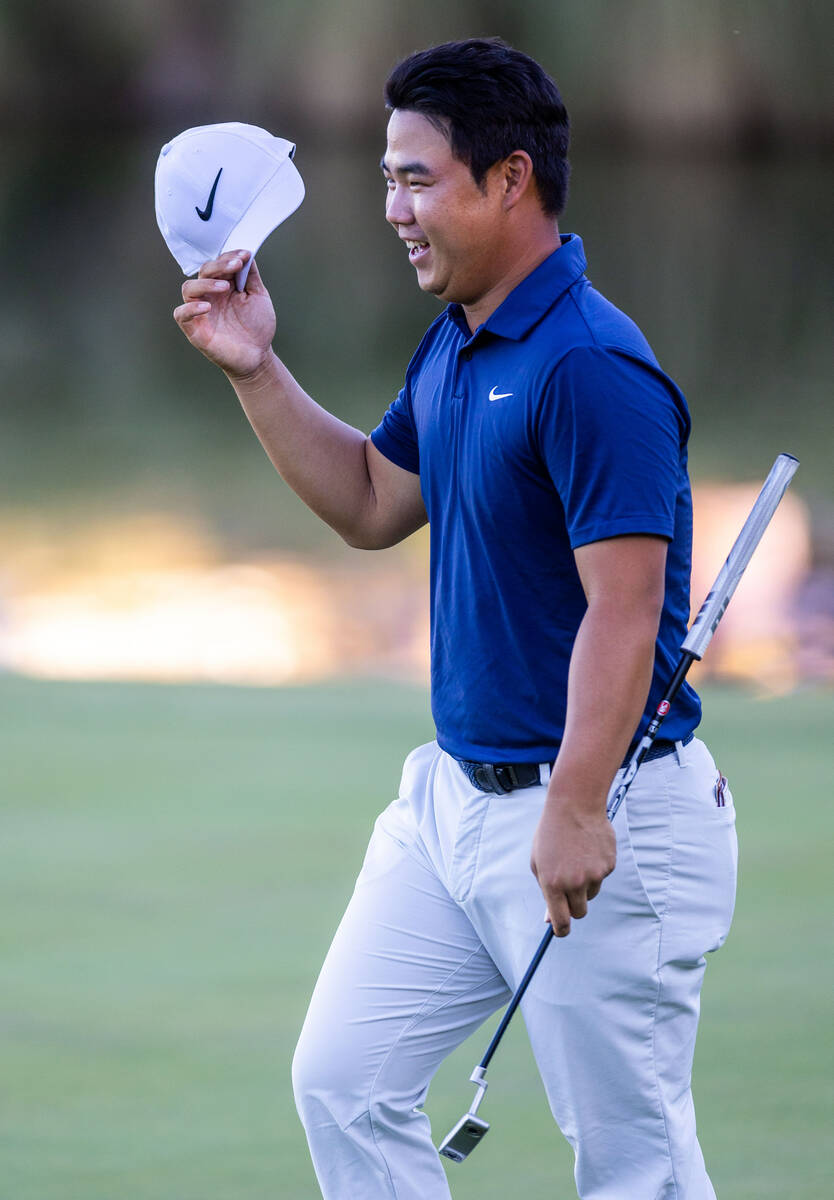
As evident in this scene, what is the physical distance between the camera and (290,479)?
6.52 feet

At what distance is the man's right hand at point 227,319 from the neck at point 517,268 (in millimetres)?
281

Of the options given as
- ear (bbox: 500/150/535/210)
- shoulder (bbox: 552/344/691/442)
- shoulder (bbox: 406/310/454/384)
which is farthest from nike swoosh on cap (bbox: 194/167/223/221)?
shoulder (bbox: 552/344/691/442)

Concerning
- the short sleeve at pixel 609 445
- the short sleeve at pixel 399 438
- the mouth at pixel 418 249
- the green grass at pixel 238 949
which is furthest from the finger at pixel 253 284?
the green grass at pixel 238 949

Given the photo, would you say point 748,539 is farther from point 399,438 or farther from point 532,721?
point 399,438

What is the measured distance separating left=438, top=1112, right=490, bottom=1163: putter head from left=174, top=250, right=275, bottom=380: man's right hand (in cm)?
80

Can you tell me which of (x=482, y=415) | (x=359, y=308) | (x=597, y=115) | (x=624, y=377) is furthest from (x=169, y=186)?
(x=597, y=115)

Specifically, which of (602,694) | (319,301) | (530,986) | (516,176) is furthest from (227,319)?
(319,301)

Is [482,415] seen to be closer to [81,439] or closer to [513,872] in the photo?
[513,872]

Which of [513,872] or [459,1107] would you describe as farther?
[459,1107]

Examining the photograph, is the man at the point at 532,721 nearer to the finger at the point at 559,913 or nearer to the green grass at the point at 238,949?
the finger at the point at 559,913

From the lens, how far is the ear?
5.49ft

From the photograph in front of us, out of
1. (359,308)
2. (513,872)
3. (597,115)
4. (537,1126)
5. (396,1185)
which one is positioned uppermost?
(597,115)

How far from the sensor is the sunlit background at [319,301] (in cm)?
609

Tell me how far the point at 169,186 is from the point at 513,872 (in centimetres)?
81
